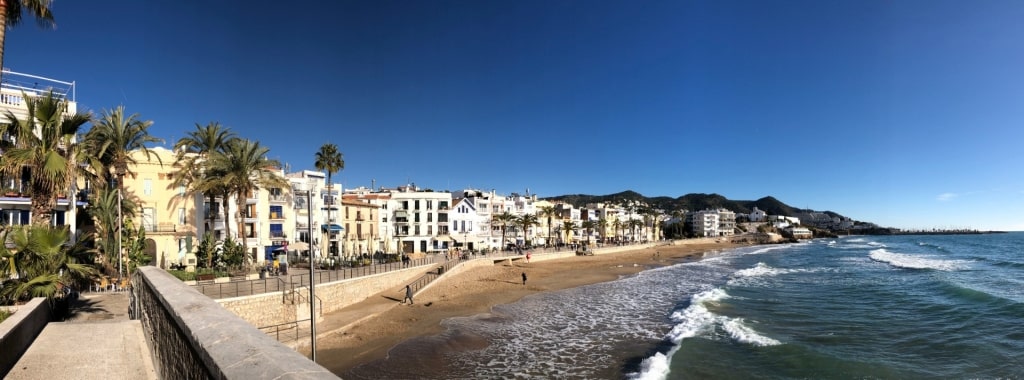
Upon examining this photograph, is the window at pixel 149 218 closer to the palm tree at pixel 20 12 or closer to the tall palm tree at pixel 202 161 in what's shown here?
the tall palm tree at pixel 202 161

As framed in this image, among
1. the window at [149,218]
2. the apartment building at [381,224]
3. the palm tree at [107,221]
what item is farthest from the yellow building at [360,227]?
the palm tree at [107,221]

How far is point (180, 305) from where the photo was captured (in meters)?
6.20

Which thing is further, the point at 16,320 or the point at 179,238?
the point at 179,238

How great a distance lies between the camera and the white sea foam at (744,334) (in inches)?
869

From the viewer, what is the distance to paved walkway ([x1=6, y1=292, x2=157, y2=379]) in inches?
331

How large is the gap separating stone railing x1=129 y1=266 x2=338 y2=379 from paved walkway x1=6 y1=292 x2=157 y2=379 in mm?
682

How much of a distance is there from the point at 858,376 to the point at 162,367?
1999cm

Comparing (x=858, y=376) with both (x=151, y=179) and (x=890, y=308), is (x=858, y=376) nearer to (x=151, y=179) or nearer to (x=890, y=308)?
(x=890, y=308)

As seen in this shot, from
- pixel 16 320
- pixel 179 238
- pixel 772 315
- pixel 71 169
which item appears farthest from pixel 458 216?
pixel 16 320

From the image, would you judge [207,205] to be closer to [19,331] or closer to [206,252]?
[206,252]

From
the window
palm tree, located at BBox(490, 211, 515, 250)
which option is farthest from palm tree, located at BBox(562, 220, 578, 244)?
the window

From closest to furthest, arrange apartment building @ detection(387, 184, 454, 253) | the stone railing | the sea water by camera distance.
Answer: the stone railing < the sea water < apartment building @ detection(387, 184, 454, 253)

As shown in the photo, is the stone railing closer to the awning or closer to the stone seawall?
the stone seawall

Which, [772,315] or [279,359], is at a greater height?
[279,359]
